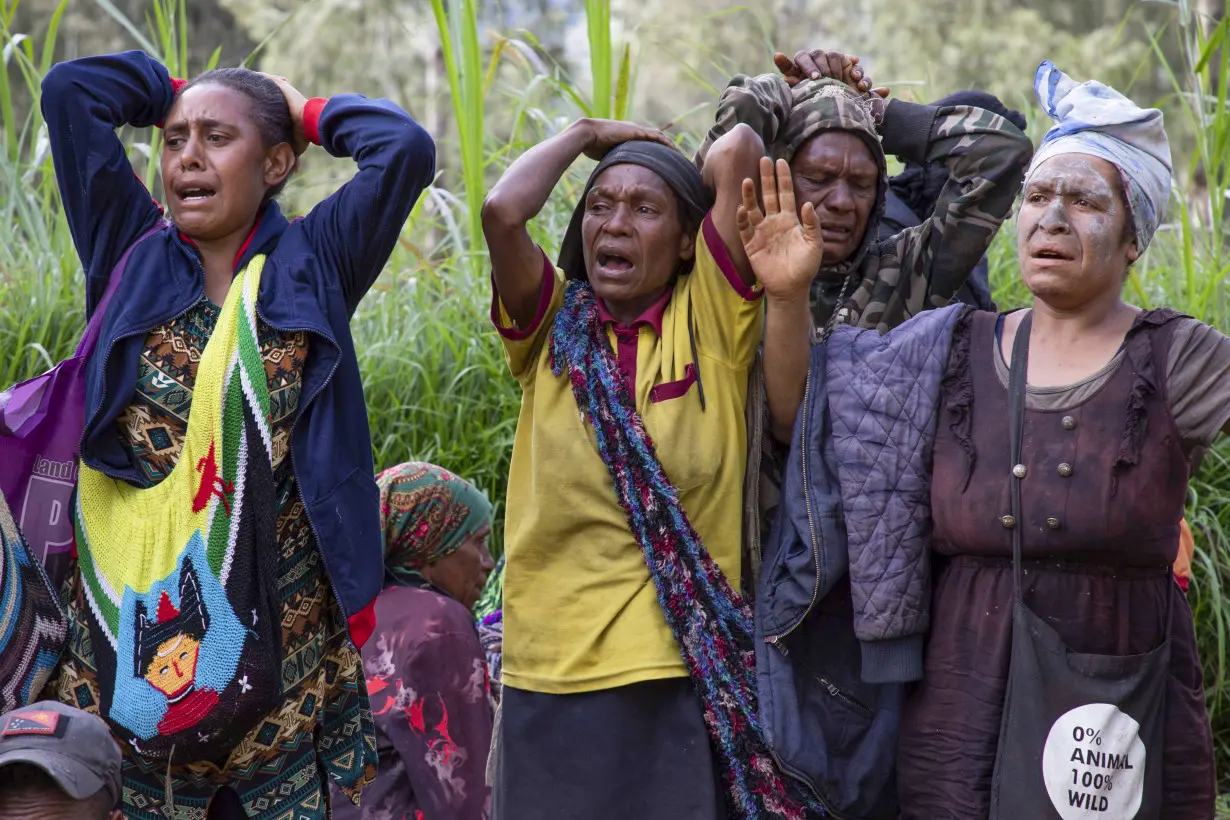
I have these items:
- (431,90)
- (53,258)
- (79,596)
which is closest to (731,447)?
(79,596)

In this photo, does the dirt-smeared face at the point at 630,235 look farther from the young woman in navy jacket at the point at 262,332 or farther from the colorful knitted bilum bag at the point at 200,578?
the colorful knitted bilum bag at the point at 200,578

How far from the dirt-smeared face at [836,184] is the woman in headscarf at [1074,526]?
0.51 m

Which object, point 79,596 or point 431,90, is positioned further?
point 431,90

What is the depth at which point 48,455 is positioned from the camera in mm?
3146

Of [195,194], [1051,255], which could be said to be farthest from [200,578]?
[1051,255]

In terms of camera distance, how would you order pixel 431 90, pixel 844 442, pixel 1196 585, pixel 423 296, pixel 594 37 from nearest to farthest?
1. pixel 844 442
2. pixel 1196 585
3. pixel 594 37
4. pixel 423 296
5. pixel 431 90

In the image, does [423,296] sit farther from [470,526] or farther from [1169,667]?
[1169,667]

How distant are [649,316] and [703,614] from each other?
0.68m

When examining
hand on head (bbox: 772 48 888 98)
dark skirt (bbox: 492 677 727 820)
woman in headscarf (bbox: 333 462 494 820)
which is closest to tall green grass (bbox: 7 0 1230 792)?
woman in headscarf (bbox: 333 462 494 820)

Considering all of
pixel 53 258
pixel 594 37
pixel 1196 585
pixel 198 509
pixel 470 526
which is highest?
pixel 594 37

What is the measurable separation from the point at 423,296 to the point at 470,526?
1836mm

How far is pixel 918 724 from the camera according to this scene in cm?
309

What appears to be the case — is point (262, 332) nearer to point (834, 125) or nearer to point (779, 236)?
point (779, 236)

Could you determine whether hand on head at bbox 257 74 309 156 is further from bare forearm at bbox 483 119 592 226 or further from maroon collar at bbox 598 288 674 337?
maroon collar at bbox 598 288 674 337
